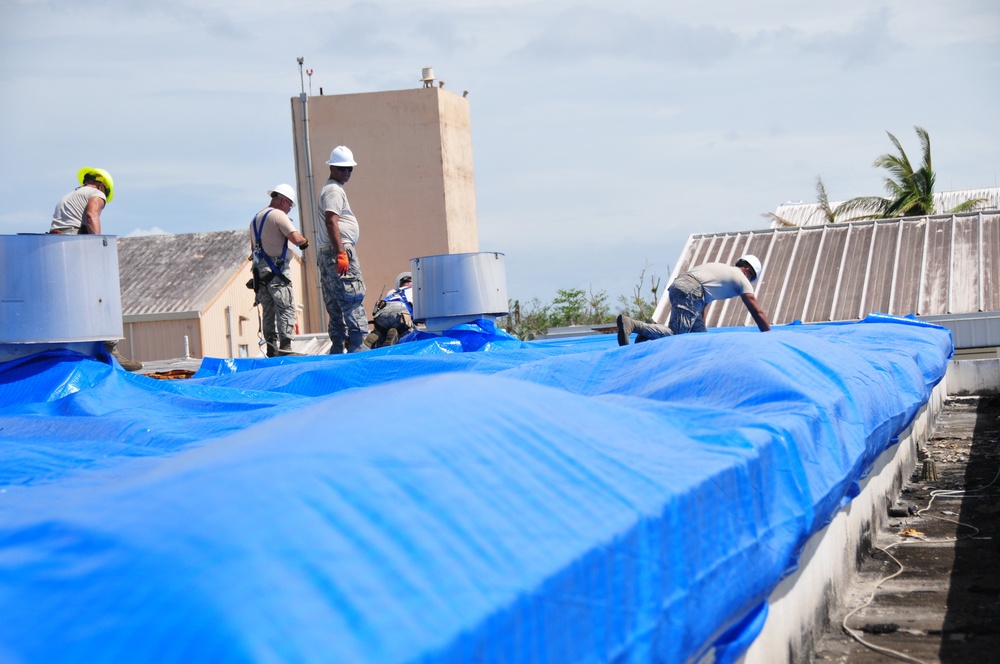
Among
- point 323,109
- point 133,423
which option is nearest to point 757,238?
point 323,109

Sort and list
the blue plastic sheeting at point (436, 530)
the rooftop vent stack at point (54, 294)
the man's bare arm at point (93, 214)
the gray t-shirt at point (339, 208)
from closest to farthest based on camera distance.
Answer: the blue plastic sheeting at point (436, 530)
the rooftop vent stack at point (54, 294)
the man's bare arm at point (93, 214)
the gray t-shirt at point (339, 208)

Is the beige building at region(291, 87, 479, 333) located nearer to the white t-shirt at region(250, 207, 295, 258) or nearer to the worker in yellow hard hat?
the white t-shirt at region(250, 207, 295, 258)

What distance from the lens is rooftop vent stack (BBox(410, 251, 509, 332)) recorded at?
8.41 meters

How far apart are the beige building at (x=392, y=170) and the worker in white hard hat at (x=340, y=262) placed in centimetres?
1593

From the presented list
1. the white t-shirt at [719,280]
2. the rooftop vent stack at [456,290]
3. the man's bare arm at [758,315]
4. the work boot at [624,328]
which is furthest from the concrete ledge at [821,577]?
the rooftop vent stack at [456,290]

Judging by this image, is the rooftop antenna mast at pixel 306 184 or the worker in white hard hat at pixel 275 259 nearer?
the worker in white hard hat at pixel 275 259

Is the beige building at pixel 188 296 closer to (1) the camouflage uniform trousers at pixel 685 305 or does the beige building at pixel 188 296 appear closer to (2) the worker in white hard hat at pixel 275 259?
(2) the worker in white hard hat at pixel 275 259

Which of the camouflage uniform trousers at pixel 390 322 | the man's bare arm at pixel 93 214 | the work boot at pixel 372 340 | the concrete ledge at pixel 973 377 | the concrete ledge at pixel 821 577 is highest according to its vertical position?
the man's bare arm at pixel 93 214

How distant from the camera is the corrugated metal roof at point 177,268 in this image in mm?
22547

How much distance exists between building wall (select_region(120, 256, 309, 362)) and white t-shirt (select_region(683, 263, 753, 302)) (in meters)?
14.6

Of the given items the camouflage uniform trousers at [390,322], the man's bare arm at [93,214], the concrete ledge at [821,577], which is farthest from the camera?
the camouflage uniform trousers at [390,322]

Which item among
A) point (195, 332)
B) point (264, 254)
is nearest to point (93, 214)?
point (264, 254)

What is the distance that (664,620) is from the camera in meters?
1.88

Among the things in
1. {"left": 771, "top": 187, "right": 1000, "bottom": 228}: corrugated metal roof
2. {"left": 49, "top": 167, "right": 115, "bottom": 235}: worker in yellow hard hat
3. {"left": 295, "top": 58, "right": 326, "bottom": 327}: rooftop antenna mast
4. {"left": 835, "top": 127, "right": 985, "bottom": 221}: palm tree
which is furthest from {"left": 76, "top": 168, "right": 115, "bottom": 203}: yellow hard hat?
{"left": 771, "top": 187, "right": 1000, "bottom": 228}: corrugated metal roof
